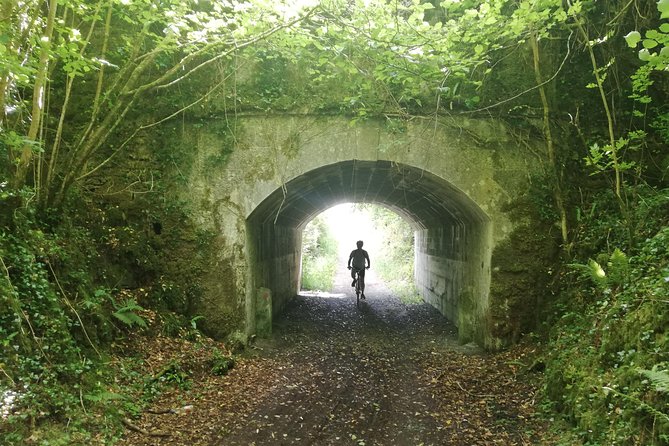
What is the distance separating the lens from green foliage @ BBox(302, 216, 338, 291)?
55.6 feet

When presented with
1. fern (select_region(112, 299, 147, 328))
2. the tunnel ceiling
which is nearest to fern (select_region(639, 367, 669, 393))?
the tunnel ceiling

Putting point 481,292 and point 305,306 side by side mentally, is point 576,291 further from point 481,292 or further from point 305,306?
point 305,306

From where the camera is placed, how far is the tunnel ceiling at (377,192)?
7230 millimetres

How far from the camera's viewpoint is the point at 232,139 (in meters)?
6.87

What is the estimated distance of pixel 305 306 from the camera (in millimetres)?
11969

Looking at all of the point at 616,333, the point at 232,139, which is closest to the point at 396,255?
the point at 232,139

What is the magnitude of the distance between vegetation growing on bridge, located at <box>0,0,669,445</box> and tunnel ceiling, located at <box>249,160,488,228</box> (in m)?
0.99

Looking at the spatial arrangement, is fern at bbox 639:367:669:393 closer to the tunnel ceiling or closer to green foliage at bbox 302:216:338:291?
the tunnel ceiling

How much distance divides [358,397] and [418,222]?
8.37m

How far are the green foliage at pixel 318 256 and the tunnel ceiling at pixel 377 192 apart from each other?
560 cm

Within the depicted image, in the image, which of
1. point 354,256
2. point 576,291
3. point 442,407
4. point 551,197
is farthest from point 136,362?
point 354,256

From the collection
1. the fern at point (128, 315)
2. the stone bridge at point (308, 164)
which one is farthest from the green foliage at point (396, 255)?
the fern at point (128, 315)

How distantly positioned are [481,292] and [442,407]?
2677 mm

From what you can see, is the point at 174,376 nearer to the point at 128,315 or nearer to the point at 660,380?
the point at 128,315
